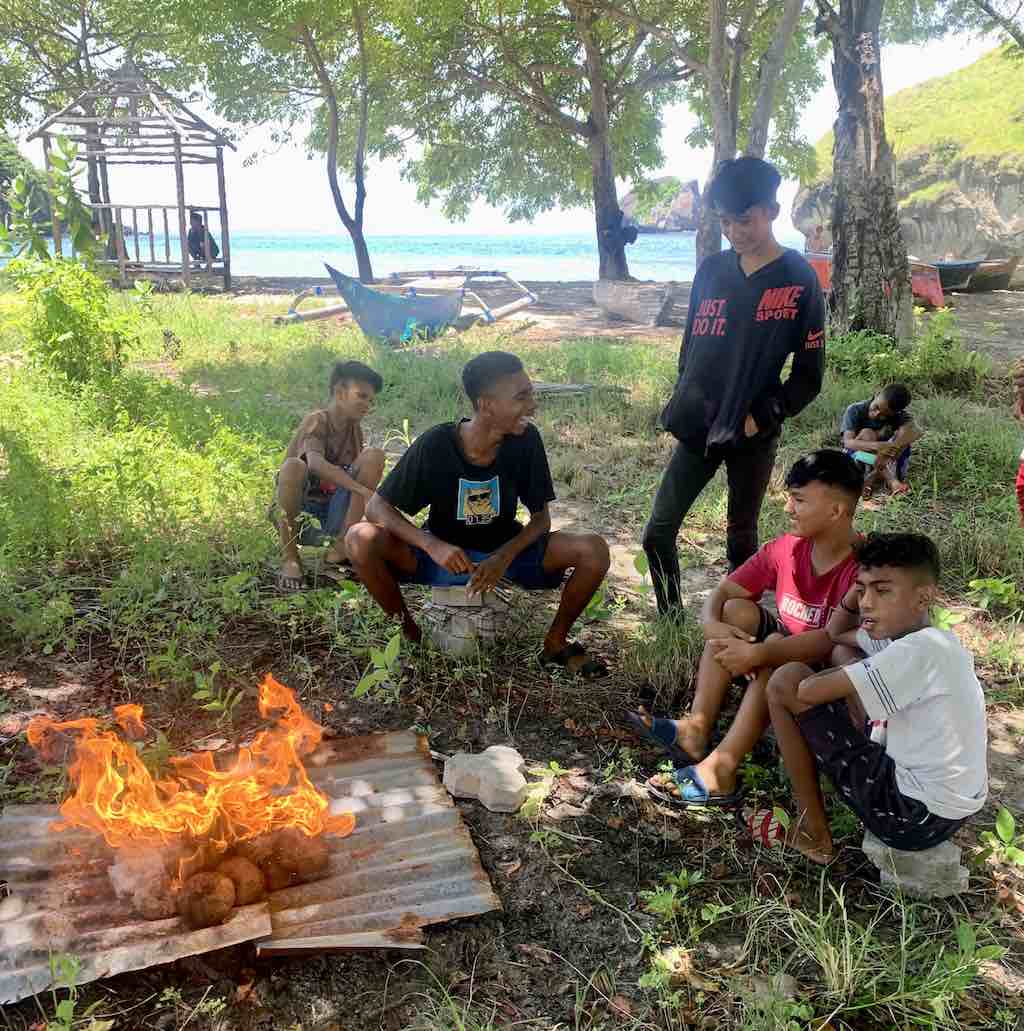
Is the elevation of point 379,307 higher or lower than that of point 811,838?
higher

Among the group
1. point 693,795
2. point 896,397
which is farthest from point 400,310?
point 693,795

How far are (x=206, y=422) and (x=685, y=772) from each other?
4.77 metres

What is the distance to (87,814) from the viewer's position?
8.38ft

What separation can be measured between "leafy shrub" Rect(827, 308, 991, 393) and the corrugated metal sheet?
289 inches

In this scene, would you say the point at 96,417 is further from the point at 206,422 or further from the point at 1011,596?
the point at 1011,596

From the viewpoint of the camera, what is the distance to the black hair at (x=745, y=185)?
3461 mm

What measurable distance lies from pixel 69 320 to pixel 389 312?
5.96 metres

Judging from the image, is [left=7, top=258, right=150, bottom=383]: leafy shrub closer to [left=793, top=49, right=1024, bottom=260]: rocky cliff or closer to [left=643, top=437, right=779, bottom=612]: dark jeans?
[left=643, top=437, right=779, bottom=612]: dark jeans

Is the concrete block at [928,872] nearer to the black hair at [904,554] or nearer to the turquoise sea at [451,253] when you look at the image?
the black hair at [904,554]

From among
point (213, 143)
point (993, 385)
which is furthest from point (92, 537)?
point (213, 143)

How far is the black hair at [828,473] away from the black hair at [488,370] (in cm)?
118

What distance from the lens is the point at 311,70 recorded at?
22.5m

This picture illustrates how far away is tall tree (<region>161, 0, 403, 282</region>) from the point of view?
19.4 meters

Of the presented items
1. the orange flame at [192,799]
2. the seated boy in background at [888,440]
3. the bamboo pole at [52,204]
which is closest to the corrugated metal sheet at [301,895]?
the orange flame at [192,799]
